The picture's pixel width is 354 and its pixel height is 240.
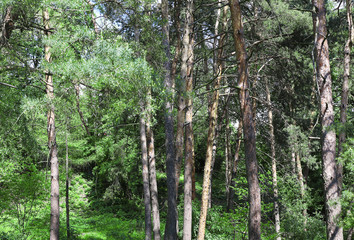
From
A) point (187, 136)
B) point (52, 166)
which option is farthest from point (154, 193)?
point (52, 166)

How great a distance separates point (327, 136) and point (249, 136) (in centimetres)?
140

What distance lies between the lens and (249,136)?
5.23 m

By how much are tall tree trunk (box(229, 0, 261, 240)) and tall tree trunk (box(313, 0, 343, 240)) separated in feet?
3.96

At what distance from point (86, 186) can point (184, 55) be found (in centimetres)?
1489

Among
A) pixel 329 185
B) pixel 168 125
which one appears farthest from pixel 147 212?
pixel 329 185

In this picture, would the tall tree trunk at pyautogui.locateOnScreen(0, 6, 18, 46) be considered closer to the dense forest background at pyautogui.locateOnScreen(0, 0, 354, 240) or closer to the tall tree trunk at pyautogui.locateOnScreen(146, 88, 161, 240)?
the dense forest background at pyautogui.locateOnScreen(0, 0, 354, 240)

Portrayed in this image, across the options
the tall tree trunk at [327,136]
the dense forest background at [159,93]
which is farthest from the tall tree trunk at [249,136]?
the tall tree trunk at [327,136]

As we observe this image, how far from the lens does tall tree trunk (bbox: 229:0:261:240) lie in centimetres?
503

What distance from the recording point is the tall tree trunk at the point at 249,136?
503cm

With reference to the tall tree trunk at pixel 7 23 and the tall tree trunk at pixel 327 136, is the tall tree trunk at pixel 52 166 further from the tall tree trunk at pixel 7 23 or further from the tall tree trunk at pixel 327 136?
the tall tree trunk at pixel 327 136

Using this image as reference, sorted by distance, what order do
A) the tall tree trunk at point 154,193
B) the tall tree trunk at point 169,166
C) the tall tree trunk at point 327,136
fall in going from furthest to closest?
the tall tree trunk at point 154,193
the tall tree trunk at point 169,166
the tall tree trunk at point 327,136

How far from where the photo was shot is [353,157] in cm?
517

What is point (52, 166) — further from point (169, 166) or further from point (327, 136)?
point (327, 136)

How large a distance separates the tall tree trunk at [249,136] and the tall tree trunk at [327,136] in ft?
3.96
